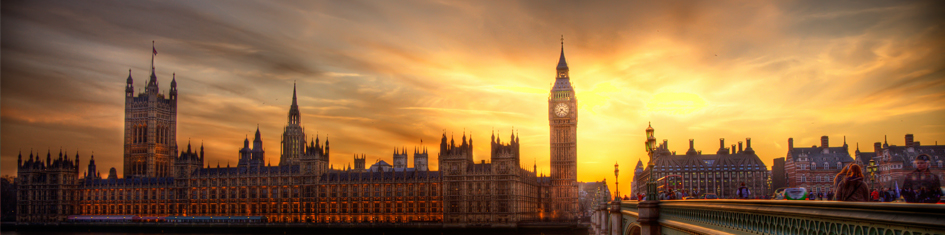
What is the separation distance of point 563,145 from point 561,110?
480 centimetres

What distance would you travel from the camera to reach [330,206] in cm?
8688

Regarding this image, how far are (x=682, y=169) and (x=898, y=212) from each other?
9019cm

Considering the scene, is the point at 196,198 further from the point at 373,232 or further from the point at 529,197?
the point at 529,197

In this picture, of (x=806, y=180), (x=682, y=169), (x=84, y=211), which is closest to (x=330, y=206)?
(x=84, y=211)

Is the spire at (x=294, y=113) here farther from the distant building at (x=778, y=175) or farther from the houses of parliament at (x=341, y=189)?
the distant building at (x=778, y=175)

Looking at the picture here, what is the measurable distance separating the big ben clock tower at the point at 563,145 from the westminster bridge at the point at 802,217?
7695 centimetres

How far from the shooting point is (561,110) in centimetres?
9425

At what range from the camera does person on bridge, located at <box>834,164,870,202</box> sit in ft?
25.3

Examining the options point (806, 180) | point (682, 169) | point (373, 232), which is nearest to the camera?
point (806, 180)

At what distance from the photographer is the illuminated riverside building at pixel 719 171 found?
87.6 m

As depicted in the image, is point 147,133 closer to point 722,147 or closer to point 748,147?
point 722,147

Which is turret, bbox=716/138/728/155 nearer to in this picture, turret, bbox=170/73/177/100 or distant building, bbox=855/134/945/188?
distant building, bbox=855/134/945/188

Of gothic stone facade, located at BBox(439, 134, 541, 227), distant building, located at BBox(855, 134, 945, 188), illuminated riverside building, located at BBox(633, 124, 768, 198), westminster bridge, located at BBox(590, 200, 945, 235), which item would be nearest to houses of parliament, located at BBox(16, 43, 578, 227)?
gothic stone facade, located at BBox(439, 134, 541, 227)

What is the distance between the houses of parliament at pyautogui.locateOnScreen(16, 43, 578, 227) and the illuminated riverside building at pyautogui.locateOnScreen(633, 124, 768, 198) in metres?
13.4
